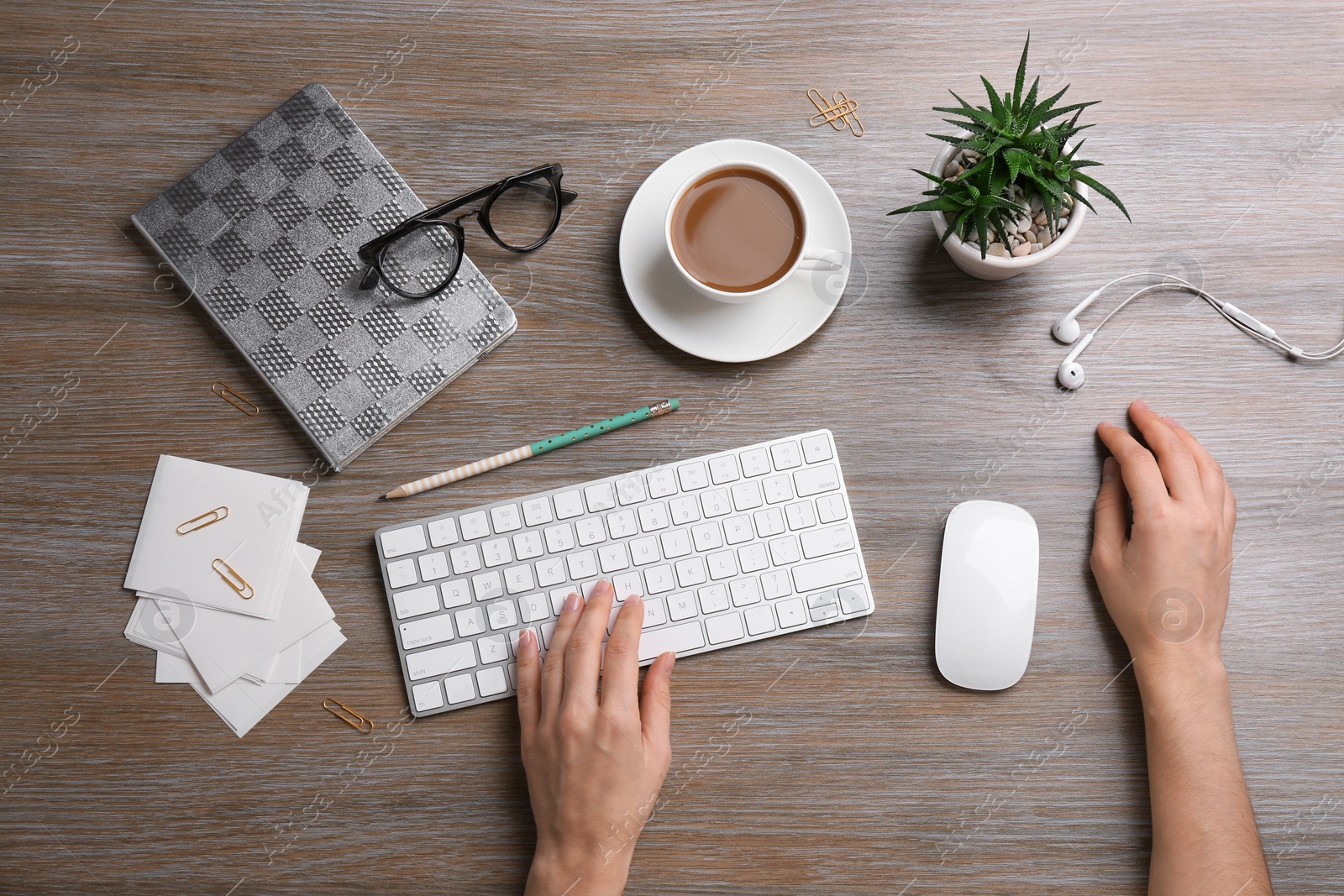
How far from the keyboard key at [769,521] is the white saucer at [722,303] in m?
0.20

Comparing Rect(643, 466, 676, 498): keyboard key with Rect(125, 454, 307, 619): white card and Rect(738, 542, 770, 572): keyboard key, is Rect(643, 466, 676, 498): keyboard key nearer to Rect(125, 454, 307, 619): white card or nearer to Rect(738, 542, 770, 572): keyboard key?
Rect(738, 542, 770, 572): keyboard key

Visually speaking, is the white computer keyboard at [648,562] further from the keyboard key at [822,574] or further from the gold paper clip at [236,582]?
the gold paper clip at [236,582]

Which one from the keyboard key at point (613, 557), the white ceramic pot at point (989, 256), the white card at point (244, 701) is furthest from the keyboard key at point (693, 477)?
the white card at point (244, 701)

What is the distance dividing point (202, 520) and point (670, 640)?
2.10 feet

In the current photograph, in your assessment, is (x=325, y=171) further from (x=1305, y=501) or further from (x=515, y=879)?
(x=1305, y=501)

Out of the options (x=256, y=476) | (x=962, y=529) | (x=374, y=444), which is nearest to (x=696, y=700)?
(x=962, y=529)

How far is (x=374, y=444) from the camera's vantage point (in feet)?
3.42

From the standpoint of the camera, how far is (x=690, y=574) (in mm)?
1021

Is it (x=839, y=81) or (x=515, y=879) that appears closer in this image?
(x=515, y=879)

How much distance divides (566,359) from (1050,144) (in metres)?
0.65

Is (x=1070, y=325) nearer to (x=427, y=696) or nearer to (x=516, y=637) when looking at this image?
(x=516, y=637)

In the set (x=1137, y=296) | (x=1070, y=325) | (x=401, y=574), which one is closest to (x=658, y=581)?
(x=401, y=574)

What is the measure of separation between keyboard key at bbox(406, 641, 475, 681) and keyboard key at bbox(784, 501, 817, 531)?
45 cm

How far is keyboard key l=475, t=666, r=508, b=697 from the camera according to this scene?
998mm
